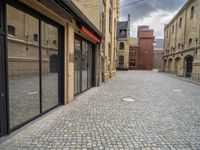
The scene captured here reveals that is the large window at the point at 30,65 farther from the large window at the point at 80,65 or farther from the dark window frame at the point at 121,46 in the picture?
the dark window frame at the point at 121,46

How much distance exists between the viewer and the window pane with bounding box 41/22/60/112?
505 centimetres

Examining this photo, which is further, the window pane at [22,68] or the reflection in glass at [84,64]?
the reflection in glass at [84,64]

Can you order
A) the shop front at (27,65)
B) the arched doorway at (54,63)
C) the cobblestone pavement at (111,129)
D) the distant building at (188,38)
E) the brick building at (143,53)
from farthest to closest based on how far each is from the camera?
the brick building at (143,53) < the distant building at (188,38) < the arched doorway at (54,63) < the shop front at (27,65) < the cobblestone pavement at (111,129)

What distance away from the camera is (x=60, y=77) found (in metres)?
6.14

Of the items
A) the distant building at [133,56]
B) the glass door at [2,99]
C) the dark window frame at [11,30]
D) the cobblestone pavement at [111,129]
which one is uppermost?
the distant building at [133,56]

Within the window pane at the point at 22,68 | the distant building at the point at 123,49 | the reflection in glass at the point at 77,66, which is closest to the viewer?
the window pane at the point at 22,68

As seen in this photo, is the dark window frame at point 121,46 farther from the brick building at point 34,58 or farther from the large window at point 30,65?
the large window at point 30,65

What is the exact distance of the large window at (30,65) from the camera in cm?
391

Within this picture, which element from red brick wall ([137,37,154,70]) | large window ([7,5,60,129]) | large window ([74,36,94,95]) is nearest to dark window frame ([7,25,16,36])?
large window ([7,5,60,129])

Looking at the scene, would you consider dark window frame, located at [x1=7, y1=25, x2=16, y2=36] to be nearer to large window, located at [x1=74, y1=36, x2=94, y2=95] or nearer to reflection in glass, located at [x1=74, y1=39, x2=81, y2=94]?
large window, located at [x1=74, y1=36, x2=94, y2=95]

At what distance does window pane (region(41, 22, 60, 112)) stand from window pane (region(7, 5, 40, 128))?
324mm

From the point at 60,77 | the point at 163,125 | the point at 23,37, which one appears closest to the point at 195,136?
the point at 163,125

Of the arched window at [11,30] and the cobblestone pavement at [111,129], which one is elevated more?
the arched window at [11,30]

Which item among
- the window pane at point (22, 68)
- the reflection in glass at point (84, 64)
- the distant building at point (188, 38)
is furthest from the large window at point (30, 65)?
the distant building at point (188, 38)
